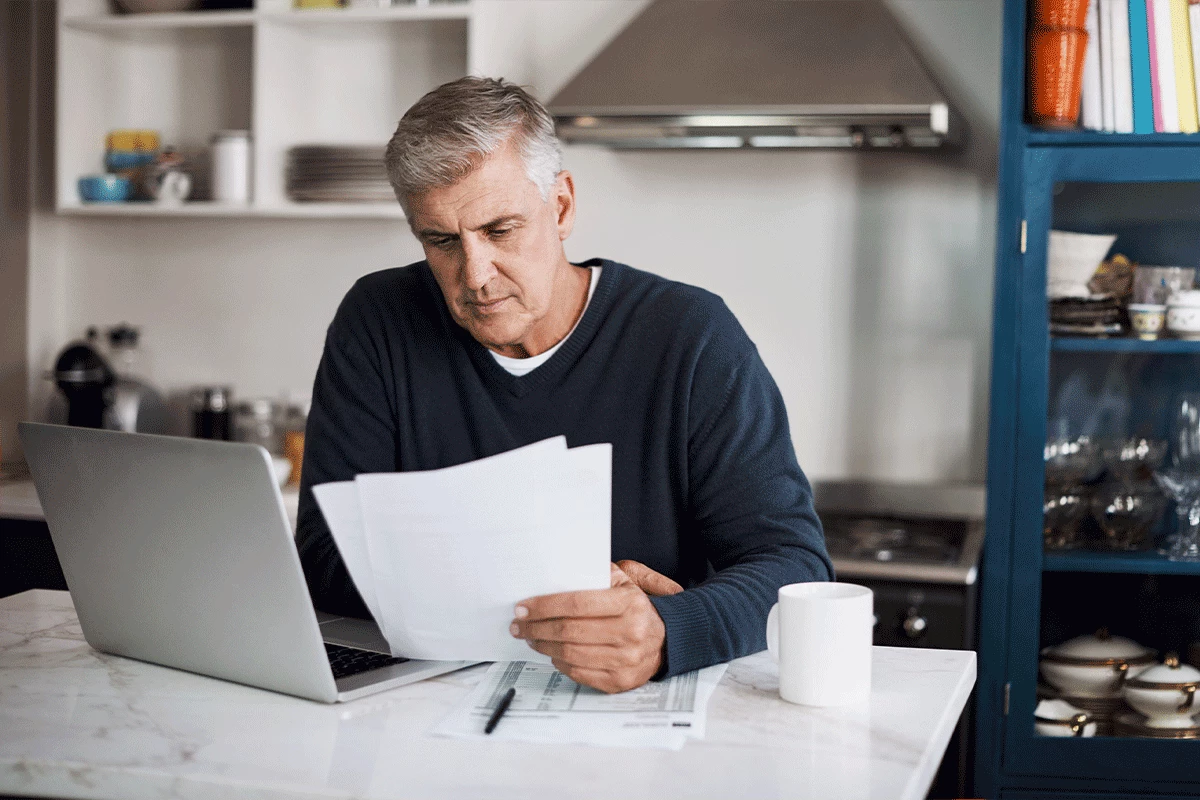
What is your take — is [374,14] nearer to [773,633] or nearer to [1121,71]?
[1121,71]

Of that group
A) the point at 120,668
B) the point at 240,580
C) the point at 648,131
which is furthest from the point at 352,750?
the point at 648,131

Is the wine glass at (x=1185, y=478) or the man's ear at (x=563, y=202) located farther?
the wine glass at (x=1185, y=478)

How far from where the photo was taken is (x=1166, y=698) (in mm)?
2312

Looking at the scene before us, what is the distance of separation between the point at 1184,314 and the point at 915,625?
745 millimetres

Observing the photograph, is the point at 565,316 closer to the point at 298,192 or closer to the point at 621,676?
the point at 621,676

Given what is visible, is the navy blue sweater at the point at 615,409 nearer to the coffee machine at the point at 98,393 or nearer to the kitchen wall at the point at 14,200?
the coffee machine at the point at 98,393

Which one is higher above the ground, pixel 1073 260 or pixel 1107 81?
pixel 1107 81

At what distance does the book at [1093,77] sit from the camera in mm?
2307

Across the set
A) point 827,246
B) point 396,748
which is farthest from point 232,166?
point 396,748

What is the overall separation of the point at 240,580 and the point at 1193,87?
192 cm

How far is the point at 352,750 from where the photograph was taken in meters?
1.00

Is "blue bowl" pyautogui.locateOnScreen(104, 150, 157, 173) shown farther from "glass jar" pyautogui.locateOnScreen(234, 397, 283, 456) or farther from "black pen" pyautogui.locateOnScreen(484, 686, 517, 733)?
"black pen" pyautogui.locateOnScreen(484, 686, 517, 733)

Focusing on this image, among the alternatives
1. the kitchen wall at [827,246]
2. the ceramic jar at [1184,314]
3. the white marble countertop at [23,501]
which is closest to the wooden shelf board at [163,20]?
the kitchen wall at [827,246]

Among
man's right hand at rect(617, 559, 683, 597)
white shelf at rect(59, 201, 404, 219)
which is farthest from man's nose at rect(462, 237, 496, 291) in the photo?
white shelf at rect(59, 201, 404, 219)
